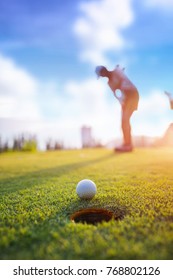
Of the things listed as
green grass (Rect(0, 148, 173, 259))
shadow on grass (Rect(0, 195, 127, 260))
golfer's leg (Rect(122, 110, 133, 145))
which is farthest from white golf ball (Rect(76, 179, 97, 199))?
golfer's leg (Rect(122, 110, 133, 145))

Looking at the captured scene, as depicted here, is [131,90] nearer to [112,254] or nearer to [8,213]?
[8,213]

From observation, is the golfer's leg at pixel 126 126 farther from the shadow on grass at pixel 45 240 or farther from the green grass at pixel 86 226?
the shadow on grass at pixel 45 240

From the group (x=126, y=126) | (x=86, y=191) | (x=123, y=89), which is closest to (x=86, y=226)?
(x=86, y=191)

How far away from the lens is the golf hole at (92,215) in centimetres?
323

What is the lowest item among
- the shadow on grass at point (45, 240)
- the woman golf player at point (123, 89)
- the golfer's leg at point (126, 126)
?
the shadow on grass at point (45, 240)

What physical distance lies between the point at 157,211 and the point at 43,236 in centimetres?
128

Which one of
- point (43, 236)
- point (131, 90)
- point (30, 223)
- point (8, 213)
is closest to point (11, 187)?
point (8, 213)

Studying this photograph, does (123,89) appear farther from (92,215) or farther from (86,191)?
(92,215)

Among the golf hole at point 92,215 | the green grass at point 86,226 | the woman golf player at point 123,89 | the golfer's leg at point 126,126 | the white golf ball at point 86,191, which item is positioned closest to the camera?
the green grass at point 86,226

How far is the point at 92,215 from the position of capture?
3.31 meters

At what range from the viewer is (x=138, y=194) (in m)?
4.06

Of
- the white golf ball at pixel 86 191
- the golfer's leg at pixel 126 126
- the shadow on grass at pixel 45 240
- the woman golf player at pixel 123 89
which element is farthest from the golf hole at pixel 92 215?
the golfer's leg at pixel 126 126

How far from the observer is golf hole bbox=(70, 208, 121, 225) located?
127 inches
